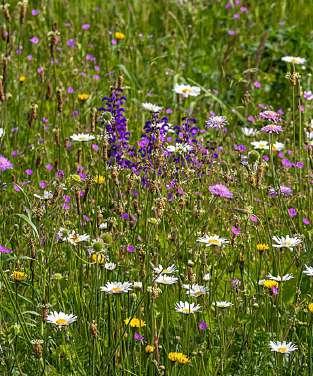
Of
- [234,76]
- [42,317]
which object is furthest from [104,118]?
[234,76]

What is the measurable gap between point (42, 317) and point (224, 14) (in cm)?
339

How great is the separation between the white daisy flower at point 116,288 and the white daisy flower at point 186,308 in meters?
0.13

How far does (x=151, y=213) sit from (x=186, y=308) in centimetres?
70

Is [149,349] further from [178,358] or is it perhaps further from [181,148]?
[181,148]

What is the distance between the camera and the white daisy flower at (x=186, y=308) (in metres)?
2.28

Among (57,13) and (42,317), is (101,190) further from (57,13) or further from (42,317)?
(57,13)

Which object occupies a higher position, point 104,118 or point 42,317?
point 104,118

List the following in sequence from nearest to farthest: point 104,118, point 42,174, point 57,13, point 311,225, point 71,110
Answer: point 104,118 → point 311,225 → point 42,174 → point 71,110 → point 57,13

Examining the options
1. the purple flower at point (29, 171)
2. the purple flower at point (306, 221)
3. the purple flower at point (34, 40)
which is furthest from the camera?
the purple flower at point (34, 40)

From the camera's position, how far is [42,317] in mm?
2213

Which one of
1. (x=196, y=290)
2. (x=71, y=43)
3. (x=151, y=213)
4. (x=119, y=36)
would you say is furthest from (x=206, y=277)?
(x=119, y=36)

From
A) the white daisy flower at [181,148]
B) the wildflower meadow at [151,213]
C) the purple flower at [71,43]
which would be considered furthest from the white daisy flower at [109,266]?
the purple flower at [71,43]

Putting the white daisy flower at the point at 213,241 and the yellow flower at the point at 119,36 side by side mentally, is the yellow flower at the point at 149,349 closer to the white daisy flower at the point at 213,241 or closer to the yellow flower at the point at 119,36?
the white daisy flower at the point at 213,241

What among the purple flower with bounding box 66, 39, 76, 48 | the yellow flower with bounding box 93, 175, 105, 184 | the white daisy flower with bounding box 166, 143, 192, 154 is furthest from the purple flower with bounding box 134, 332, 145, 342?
the purple flower with bounding box 66, 39, 76, 48
